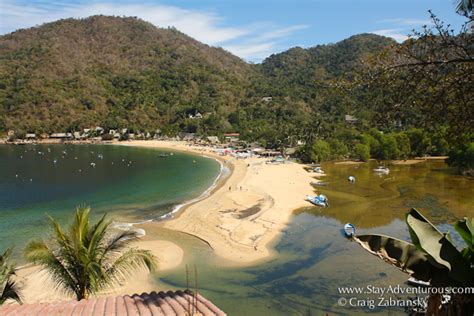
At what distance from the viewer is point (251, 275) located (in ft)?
61.4

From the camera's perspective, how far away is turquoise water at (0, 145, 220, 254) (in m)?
31.5

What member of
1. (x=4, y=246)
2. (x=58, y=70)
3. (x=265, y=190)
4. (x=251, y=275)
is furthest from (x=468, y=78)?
(x=58, y=70)

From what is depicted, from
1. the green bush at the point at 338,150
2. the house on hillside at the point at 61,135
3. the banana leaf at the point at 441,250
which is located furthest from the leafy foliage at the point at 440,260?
the house on hillside at the point at 61,135

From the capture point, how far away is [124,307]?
7.27 meters

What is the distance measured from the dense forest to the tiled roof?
15.6 ft

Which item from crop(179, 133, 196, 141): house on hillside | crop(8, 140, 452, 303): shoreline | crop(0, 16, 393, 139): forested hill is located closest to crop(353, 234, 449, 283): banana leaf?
crop(8, 140, 452, 303): shoreline

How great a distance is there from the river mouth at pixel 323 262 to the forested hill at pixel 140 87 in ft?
152

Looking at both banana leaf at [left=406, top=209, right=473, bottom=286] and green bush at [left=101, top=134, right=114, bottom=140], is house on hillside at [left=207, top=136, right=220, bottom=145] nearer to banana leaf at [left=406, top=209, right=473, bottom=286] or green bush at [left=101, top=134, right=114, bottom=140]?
green bush at [left=101, top=134, right=114, bottom=140]

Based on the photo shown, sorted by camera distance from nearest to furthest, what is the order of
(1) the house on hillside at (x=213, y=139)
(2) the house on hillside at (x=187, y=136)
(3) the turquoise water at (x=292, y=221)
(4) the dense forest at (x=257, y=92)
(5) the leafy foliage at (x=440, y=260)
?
1. (5) the leafy foliage at (x=440, y=260)
2. (4) the dense forest at (x=257, y=92)
3. (3) the turquoise water at (x=292, y=221)
4. (1) the house on hillside at (x=213, y=139)
5. (2) the house on hillside at (x=187, y=136)

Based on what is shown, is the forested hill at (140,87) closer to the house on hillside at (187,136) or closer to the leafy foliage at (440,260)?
the house on hillside at (187,136)

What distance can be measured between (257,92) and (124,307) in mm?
122582

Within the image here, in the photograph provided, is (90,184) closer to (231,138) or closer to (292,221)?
(292,221)

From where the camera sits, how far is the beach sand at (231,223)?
1827 cm

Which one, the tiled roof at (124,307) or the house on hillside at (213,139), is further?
the house on hillside at (213,139)
